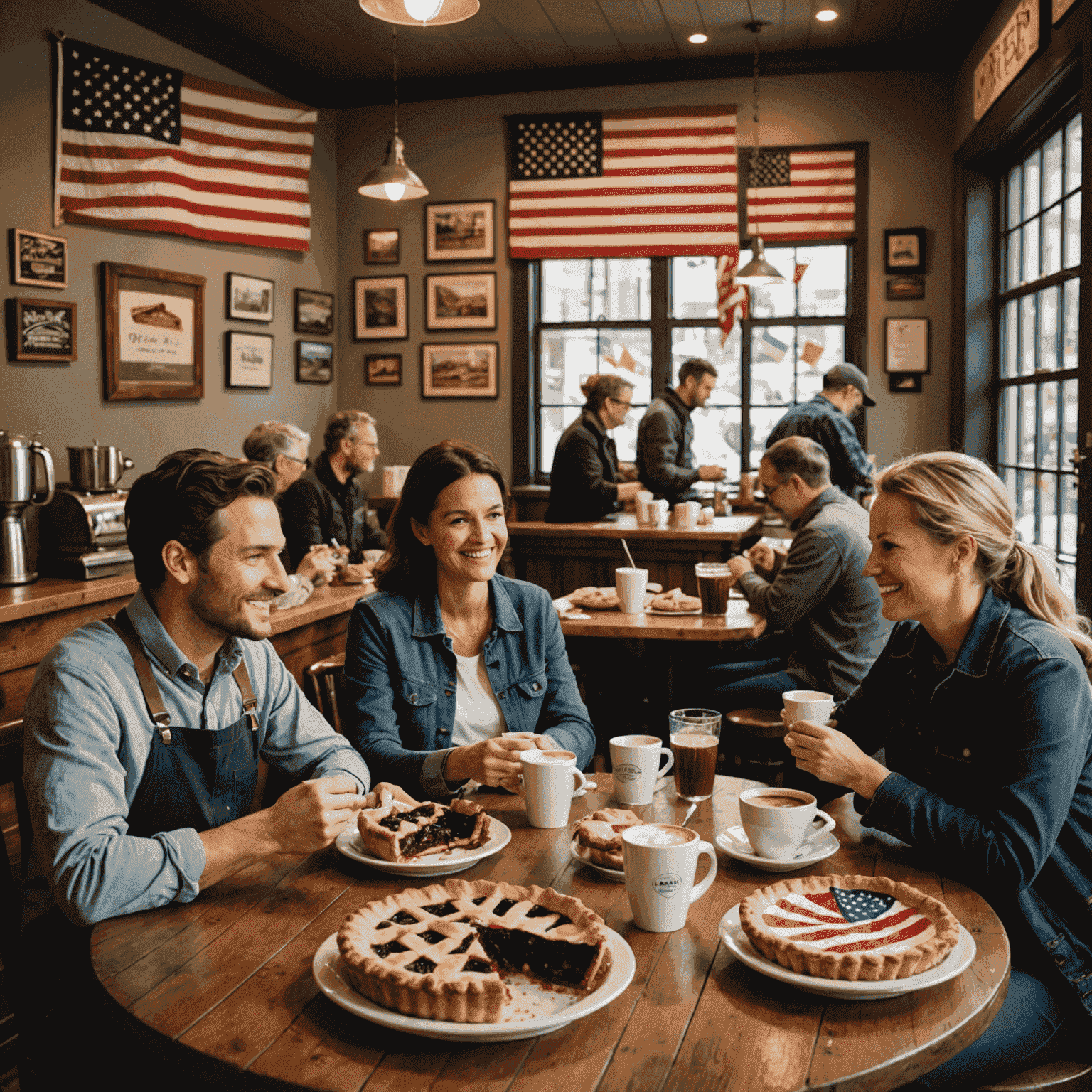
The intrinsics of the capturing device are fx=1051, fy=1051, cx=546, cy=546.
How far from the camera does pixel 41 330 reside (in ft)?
16.7

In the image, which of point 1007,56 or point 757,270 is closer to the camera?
point 1007,56

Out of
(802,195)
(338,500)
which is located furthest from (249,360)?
(802,195)

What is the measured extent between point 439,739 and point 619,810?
61 cm

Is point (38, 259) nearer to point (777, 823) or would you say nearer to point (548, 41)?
point (548, 41)

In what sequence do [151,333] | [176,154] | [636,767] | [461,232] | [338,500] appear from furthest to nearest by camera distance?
[461,232]
[176,154]
[151,333]
[338,500]
[636,767]

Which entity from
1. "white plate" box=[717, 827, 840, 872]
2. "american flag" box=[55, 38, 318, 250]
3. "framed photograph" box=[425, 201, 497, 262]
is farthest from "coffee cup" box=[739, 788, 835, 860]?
"framed photograph" box=[425, 201, 497, 262]

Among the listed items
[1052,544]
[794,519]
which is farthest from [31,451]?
[1052,544]

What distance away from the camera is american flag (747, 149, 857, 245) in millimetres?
7145

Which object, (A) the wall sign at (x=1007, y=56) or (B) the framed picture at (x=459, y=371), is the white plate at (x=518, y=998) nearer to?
(A) the wall sign at (x=1007, y=56)

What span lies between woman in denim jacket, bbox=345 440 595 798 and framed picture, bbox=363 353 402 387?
5.66 m

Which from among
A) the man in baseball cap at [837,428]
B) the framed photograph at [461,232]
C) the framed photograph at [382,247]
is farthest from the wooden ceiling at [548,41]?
the man in baseball cap at [837,428]

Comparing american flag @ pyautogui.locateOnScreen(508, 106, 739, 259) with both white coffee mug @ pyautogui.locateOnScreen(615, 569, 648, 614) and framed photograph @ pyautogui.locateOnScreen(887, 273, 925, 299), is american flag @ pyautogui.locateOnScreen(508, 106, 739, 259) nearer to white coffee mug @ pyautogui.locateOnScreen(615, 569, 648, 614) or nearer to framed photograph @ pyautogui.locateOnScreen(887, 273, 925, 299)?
framed photograph @ pyautogui.locateOnScreen(887, 273, 925, 299)

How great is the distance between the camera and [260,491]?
1.74m

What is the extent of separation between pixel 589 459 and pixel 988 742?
14.9ft
